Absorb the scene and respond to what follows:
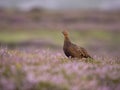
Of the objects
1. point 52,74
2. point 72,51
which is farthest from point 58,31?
point 52,74

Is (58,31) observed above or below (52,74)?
below

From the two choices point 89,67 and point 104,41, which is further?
point 104,41

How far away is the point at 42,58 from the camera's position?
11016 millimetres

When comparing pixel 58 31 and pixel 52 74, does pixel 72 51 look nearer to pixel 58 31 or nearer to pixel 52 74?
pixel 52 74

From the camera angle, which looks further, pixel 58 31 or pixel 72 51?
pixel 58 31

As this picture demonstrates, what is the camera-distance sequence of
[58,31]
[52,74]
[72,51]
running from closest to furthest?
[52,74]
[72,51]
[58,31]

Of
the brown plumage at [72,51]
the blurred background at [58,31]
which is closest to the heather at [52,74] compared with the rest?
the brown plumage at [72,51]

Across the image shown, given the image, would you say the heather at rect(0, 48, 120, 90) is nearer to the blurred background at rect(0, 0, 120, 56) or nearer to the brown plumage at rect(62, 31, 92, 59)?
the brown plumage at rect(62, 31, 92, 59)

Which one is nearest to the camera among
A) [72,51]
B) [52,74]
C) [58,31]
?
[52,74]

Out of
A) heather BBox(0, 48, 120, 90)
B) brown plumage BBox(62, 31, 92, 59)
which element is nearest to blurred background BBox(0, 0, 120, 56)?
brown plumage BBox(62, 31, 92, 59)

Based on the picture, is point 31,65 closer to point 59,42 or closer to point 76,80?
point 76,80

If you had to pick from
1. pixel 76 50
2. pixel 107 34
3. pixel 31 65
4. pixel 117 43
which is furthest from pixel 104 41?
pixel 31 65

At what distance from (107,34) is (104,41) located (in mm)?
3627

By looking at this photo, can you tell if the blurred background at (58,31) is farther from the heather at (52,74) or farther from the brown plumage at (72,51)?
the heather at (52,74)
